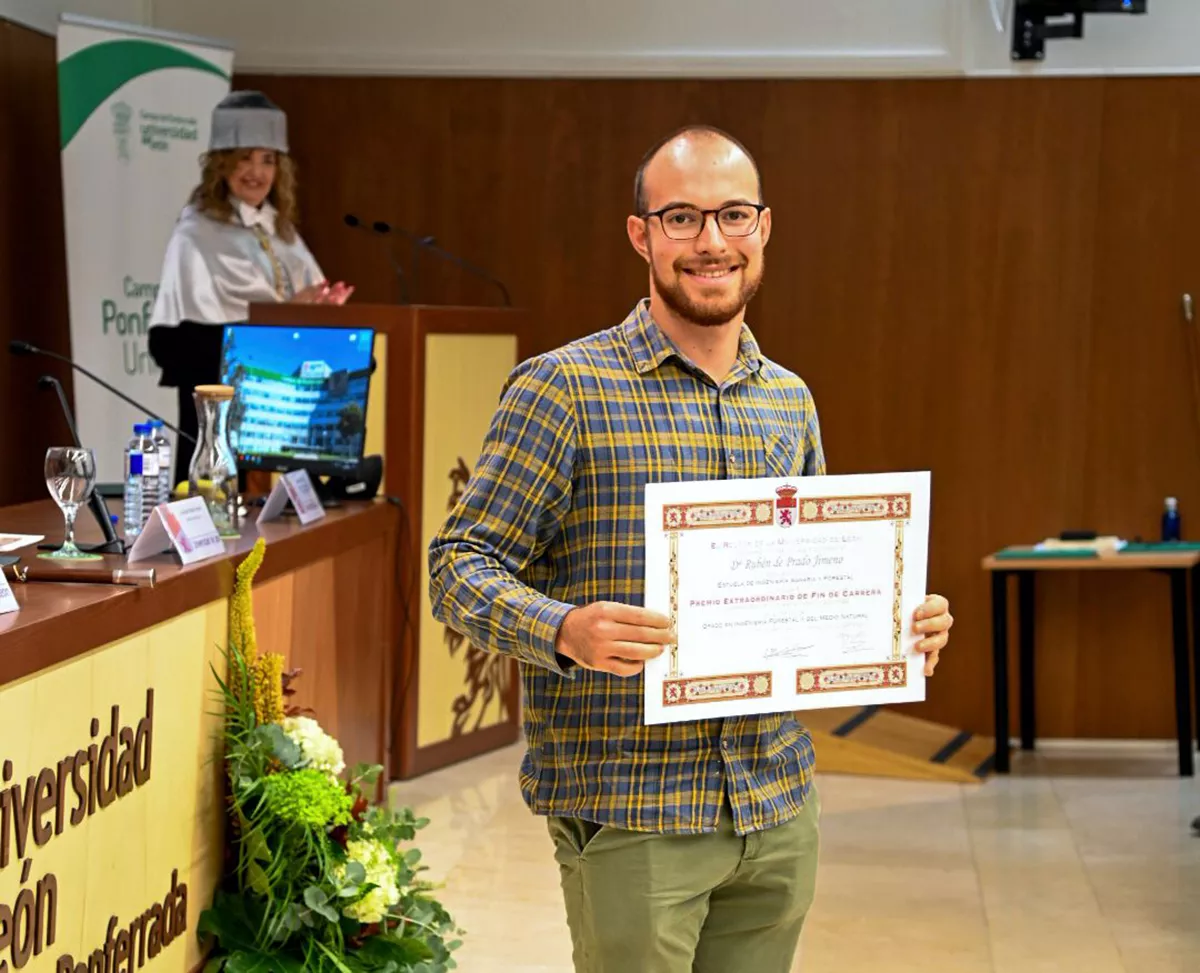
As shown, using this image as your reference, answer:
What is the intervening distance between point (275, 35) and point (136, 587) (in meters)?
4.13

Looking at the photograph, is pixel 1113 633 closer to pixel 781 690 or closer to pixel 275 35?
pixel 275 35

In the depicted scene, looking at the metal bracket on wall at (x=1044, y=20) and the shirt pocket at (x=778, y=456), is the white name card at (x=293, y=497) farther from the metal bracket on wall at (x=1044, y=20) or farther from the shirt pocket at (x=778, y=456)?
the metal bracket on wall at (x=1044, y=20)

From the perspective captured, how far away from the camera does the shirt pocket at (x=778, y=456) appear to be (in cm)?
207

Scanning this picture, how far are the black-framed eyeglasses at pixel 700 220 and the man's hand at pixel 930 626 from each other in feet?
1.62

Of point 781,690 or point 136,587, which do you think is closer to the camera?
point 781,690

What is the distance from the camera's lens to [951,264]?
20.4 ft

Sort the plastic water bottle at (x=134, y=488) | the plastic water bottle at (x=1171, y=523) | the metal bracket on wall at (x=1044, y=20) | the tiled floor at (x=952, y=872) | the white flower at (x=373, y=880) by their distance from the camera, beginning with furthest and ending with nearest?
the plastic water bottle at (x=1171, y=523), the metal bracket on wall at (x=1044, y=20), the tiled floor at (x=952, y=872), the plastic water bottle at (x=134, y=488), the white flower at (x=373, y=880)

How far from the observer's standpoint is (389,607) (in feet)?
16.3

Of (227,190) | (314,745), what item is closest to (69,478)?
(314,745)

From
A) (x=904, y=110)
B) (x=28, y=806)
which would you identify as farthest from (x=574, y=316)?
(x=28, y=806)

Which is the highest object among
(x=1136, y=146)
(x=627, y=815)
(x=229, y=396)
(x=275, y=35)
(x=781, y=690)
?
(x=275, y=35)

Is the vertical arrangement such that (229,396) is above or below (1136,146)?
below

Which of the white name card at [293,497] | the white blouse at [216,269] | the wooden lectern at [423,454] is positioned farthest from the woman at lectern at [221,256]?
the white name card at [293,497]

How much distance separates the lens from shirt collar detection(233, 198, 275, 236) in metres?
5.39
